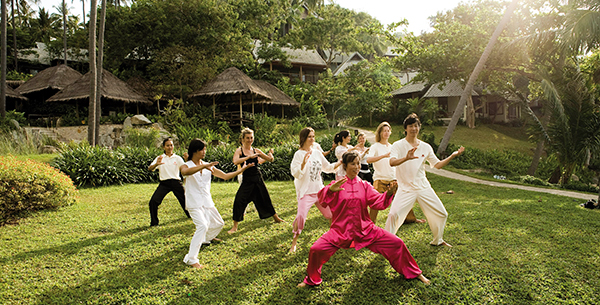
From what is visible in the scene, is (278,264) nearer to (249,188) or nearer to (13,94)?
(249,188)

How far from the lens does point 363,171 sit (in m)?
7.60

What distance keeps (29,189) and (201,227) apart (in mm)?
5175

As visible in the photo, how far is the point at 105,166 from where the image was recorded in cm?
1126

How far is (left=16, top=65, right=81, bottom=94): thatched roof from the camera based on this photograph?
24031 mm

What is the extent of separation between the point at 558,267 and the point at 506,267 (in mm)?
628

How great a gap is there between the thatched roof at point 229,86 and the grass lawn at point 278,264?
16020 millimetres

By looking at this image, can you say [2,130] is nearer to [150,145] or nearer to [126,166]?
[150,145]

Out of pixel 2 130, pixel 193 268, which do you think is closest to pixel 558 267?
pixel 193 268

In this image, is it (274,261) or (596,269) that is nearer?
(596,269)

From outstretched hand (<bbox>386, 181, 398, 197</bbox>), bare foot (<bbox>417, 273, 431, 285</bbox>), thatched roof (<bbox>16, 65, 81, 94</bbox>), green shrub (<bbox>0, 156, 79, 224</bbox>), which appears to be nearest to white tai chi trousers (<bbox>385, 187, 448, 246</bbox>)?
bare foot (<bbox>417, 273, 431, 285</bbox>)

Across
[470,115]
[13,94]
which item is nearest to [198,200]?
[13,94]

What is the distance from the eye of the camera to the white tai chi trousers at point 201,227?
4439 mm

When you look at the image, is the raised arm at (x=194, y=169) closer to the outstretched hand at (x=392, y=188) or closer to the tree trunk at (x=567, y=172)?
the outstretched hand at (x=392, y=188)

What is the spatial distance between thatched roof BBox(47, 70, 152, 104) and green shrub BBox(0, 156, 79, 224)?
1421 cm
